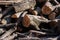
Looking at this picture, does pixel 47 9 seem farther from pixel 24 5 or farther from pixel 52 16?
pixel 24 5

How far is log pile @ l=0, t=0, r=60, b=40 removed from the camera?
3.85 meters

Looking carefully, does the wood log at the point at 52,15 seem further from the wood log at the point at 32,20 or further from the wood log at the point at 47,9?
the wood log at the point at 32,20

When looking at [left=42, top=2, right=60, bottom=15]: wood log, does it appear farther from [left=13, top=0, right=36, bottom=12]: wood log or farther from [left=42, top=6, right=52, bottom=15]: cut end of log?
[left=13, top=0, right=36, bottom=12]: wood log

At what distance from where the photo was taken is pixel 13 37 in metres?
3.94

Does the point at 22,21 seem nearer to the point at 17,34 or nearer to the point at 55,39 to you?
the point at 17,34

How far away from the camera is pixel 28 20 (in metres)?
3.86

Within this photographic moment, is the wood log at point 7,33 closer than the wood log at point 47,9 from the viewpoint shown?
Yes

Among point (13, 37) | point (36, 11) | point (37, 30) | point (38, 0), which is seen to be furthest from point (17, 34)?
point (38, 0)

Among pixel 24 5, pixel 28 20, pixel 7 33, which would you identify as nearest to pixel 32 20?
pixel 28 20

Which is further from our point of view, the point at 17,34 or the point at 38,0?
the point at 38,0

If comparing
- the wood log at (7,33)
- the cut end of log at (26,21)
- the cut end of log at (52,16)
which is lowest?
the wood log at (7,33)

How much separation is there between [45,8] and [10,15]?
2.62ft

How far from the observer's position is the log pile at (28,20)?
12.6ft

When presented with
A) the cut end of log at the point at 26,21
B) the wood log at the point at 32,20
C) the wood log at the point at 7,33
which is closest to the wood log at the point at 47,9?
the wood log at the point at 32,20
